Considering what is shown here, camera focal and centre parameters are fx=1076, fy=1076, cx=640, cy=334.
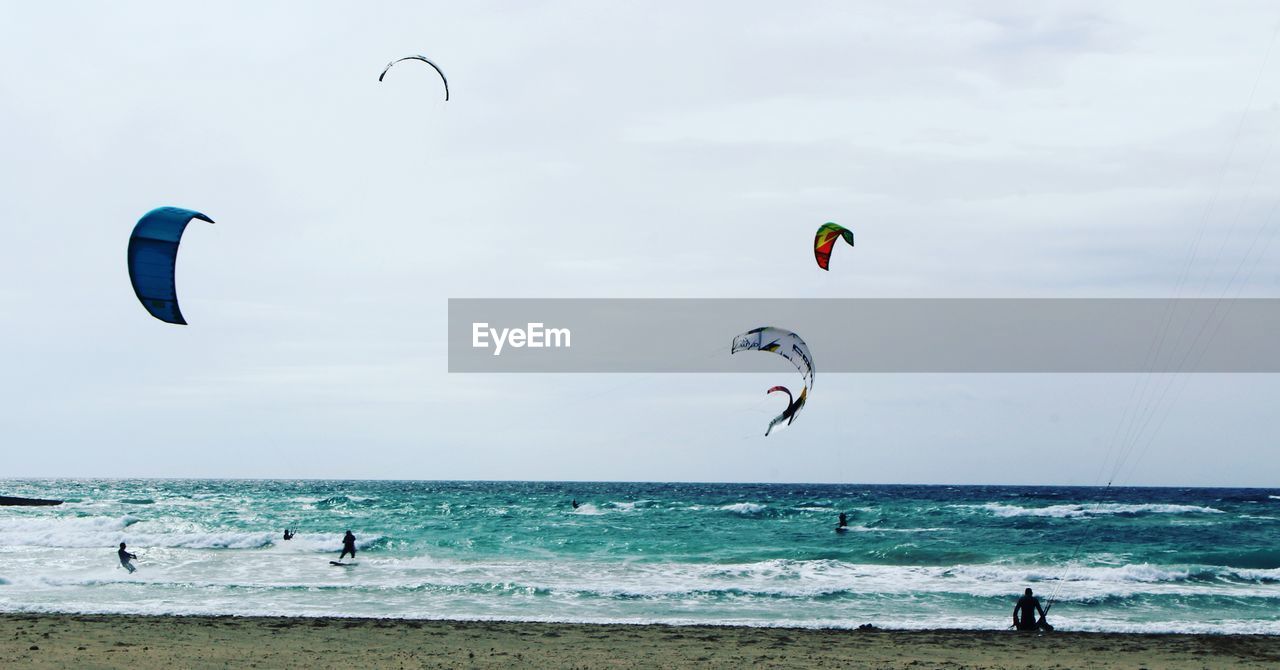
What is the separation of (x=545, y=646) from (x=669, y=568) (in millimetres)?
10408

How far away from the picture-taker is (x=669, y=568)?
927 inches

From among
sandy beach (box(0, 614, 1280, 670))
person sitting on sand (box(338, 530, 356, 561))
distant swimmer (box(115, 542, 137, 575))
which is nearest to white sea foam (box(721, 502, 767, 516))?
person sitting on sand (box(338, 530, 356, 561))

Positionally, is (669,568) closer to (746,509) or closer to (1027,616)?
(1027,616)

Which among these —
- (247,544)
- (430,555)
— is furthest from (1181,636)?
(247,544)

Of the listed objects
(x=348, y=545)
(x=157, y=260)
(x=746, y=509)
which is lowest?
(x=348, y=545)

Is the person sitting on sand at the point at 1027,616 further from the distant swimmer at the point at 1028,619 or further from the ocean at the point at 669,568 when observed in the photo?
the ocean at the point at 669,568

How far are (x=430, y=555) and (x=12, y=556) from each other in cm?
951

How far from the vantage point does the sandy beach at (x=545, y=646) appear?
12.1 metres

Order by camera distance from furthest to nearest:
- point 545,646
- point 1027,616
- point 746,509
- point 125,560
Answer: point 746,509 < point 125,560 < point 1027,616 < point 545,646

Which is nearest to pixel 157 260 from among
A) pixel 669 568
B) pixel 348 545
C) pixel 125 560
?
pixel 125 560

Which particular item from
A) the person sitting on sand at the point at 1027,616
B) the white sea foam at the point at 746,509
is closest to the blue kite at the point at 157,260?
the person sitting on sand at the point at 1027,616

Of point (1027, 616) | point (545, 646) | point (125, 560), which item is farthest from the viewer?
point (125, 560)

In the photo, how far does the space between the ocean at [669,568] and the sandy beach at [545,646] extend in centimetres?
149

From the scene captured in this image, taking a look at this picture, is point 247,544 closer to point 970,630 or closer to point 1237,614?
point 970,630
